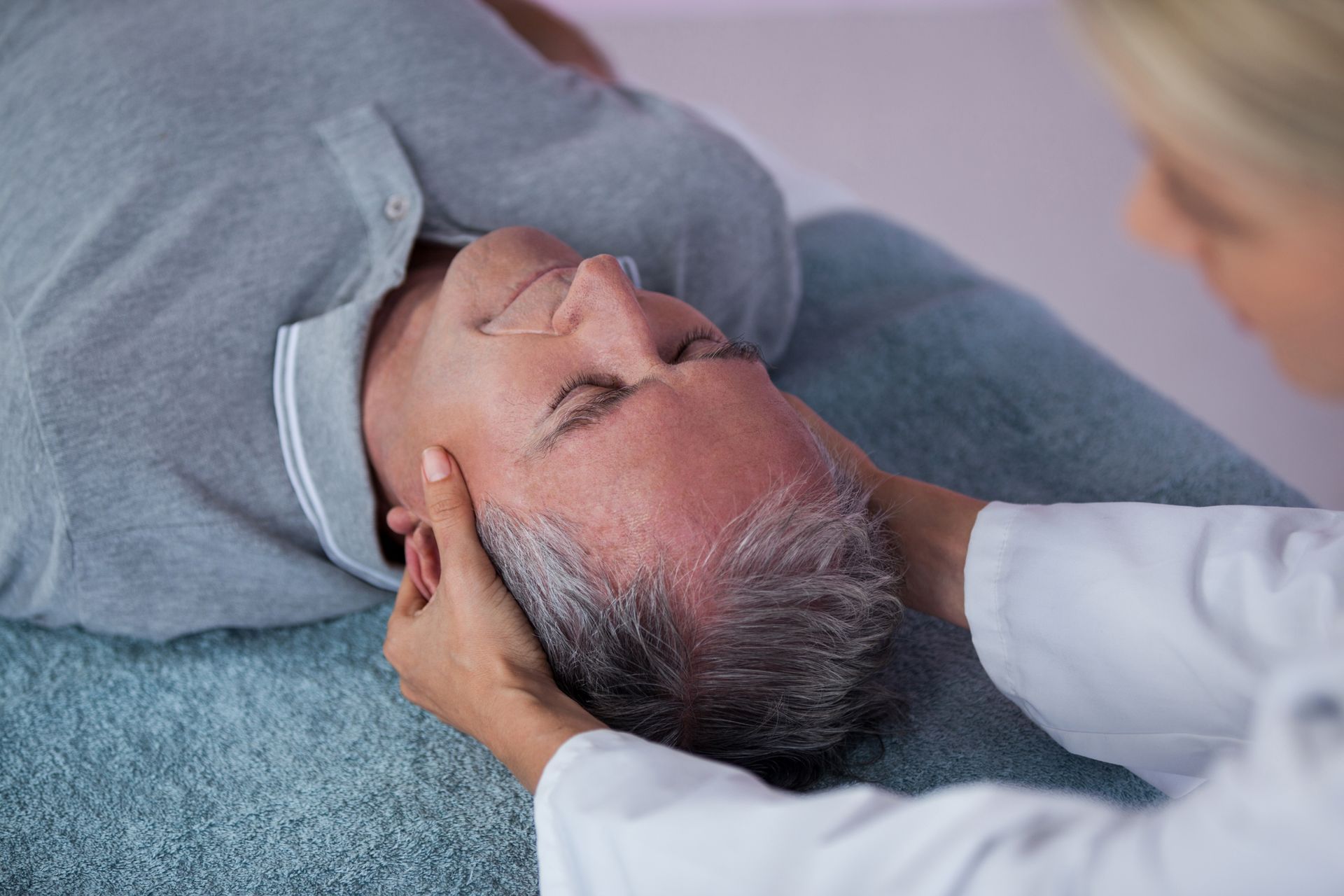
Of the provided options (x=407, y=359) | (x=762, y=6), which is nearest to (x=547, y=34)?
(x=407, y=359)

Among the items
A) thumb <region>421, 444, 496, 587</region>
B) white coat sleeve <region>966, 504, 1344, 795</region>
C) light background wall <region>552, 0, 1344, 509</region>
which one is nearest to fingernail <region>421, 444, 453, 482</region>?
thumb <region>421, 444, 496, 587</region>

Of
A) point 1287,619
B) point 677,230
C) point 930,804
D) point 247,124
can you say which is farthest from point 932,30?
point 930,804

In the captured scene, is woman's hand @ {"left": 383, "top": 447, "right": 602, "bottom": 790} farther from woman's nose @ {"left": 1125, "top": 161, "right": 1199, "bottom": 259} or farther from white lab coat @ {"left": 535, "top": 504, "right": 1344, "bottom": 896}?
woman's nose @ {"left": 1125, "top": 161, "right": 1199, "bottom": 259}

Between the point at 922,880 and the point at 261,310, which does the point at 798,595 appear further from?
the point at 261,310

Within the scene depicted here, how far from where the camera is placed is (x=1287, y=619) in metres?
0.89

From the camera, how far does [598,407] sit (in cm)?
100

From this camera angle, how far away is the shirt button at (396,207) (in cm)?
138

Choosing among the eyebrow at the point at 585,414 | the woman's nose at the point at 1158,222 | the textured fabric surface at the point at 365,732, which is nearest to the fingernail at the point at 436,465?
the eyebrow at the point at 585,414

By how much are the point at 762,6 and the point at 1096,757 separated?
13.0ft

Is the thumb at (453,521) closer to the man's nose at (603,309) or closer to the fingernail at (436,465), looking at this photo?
the fingernail at (436,465)

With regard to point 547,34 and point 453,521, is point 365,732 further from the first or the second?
point 547,34

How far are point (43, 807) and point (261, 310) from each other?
0.62 meters

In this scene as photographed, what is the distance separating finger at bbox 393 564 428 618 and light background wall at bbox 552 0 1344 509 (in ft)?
6.67

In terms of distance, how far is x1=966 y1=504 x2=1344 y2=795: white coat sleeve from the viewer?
90 centimetres
